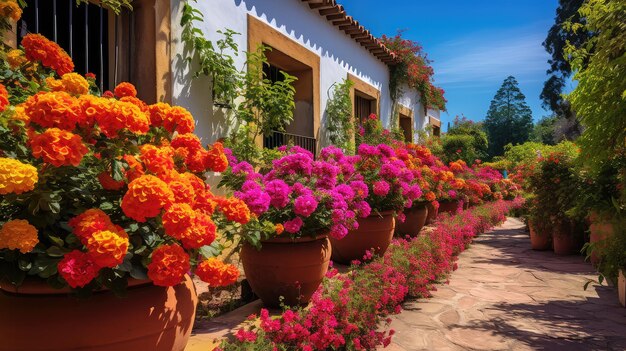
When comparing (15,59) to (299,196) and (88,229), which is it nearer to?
(88,229)

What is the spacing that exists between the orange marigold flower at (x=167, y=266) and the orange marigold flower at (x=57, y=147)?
16.4 inches

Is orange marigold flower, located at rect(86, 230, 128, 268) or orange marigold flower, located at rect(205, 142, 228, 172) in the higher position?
orange marigold flower, located at rect(205, 142, 228, 172)

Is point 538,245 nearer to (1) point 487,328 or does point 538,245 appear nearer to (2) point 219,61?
(1) point 487,328

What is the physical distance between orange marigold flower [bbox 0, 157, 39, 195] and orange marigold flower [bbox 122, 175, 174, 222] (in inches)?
10.5

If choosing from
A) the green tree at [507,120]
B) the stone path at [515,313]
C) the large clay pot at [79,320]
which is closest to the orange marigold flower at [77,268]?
the large clay pot at [79,320]

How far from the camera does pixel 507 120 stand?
5384cm

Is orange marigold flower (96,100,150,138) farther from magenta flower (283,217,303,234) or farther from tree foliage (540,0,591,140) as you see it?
tree foliage (540,0,591,140)

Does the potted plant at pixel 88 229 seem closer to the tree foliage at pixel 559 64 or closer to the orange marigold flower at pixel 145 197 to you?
the orange marigold flower at pixel 145 197

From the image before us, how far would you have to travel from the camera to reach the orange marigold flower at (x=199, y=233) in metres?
1.36

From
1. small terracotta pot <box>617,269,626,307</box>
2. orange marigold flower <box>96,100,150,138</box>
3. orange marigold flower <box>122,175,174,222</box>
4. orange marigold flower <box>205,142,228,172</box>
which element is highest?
orange marigold flower <box>96,100,150,138</box>

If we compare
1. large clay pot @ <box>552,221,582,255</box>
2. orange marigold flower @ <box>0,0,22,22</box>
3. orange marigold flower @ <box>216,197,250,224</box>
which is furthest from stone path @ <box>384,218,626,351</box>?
orange marigold flower @ <box>0,0,22,22</box>

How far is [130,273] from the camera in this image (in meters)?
1.38

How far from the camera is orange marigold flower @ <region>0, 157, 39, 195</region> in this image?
111cm

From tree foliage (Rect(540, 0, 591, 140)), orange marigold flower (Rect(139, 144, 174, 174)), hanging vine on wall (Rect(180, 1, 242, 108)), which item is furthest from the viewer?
tree foliage (Rect(540, 0, 591, 140))
